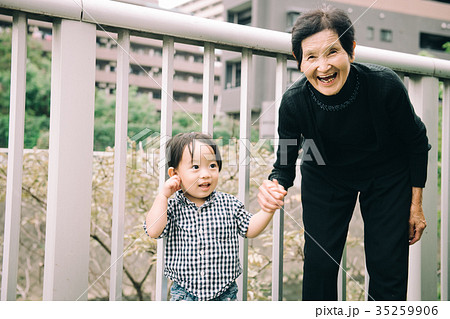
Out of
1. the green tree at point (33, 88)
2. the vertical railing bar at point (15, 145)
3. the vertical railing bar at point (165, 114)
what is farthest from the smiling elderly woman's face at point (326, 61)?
the green tree at point (33, 88)

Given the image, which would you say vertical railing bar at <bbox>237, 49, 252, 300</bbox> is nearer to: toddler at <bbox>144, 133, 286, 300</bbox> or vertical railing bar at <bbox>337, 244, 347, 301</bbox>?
toddler at <bbox>144, 133, 286, 300</bbox>

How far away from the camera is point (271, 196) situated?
101cm

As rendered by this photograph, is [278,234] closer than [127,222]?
Yes

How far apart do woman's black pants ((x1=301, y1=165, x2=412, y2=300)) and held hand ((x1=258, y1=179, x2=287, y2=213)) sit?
0.60ft

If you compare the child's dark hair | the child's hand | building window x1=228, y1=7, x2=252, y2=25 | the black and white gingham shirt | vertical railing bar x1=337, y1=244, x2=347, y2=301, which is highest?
building window x1=228, y1=7, x2=252, y2=25

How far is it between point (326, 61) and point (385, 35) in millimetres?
1526

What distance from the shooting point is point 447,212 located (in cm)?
153

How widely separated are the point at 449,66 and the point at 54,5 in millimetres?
1395

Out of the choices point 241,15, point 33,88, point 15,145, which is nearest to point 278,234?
point 15,145

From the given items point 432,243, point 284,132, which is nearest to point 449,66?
point 432,243

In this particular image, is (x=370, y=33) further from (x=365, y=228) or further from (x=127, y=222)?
(x=127, y=222)

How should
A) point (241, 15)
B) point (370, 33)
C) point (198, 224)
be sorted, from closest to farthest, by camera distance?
point (198, 224) < point (370, 33) < point (241, 15)

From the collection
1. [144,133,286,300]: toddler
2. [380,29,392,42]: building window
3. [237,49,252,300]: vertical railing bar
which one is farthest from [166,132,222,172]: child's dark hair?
[380,29,392,42]: building window

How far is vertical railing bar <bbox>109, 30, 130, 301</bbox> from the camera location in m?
1.07
